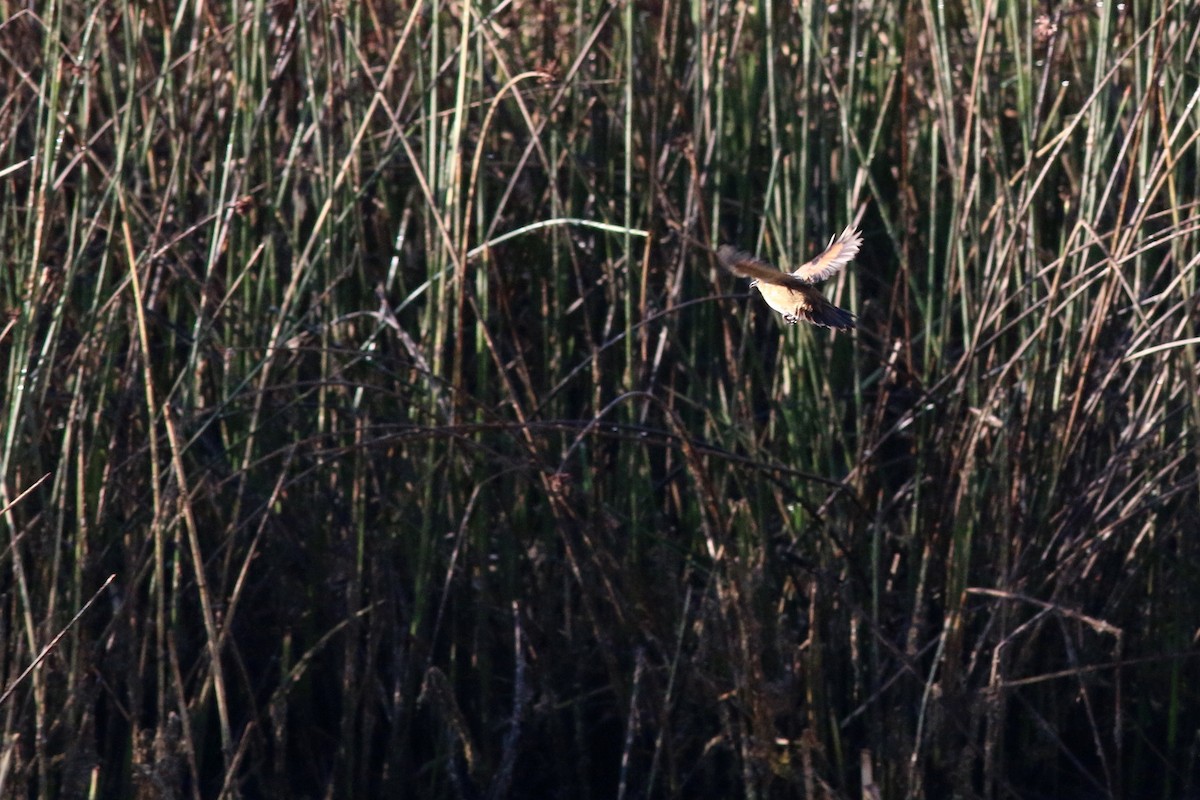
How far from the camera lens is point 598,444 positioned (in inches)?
68.9

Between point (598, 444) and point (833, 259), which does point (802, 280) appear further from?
point (598, 444)

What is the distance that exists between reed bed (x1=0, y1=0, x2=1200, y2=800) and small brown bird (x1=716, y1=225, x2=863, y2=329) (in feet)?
0.69

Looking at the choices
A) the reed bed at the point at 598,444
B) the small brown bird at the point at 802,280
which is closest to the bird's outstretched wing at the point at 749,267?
the small brown bird at the point at 802,280

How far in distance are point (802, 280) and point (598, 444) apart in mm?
535

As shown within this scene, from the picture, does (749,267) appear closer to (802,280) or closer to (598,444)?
(802,280)

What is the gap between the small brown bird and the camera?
48.2 inches

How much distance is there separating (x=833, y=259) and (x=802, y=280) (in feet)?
0.15

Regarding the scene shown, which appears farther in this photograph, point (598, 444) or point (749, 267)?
point (598, 444)

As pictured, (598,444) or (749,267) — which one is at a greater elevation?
(749,267)

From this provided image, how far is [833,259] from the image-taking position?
4.24 feet

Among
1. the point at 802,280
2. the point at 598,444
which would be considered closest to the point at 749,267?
the point at 802,280

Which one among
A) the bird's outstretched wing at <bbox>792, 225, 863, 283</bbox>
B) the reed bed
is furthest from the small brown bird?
the reed bed

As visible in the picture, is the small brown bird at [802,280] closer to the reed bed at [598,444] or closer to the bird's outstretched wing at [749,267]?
the bird's outstretched wing at [749,267]

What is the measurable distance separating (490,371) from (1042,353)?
26.7 inches
